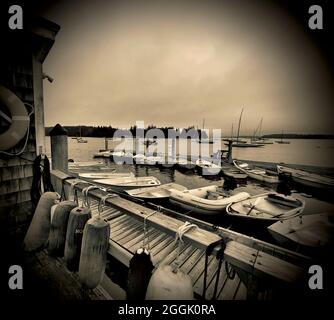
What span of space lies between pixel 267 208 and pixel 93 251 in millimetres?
9800

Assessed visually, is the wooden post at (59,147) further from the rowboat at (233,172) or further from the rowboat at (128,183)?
the rowboat at (233,172)

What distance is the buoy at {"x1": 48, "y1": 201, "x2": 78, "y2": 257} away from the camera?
290cm

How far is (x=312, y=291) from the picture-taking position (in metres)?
1.24

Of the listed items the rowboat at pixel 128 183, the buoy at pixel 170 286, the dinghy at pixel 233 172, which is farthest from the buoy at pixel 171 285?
the dinghy at pixel 233 172

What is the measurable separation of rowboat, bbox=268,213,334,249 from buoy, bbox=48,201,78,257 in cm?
731

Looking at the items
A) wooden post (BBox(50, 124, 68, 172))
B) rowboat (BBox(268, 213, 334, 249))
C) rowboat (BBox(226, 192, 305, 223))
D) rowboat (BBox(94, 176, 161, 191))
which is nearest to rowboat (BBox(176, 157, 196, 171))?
rowboat (BBox(94, 176, 161, 191))

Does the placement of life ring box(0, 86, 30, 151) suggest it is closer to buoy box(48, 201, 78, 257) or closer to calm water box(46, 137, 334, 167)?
buoy box(48, 201, 78, 257)

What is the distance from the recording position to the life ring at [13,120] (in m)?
3.73

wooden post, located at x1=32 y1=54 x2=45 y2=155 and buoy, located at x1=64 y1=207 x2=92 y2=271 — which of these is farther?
wooden post, located at x1=32 y1=54 x2=45 y2=155

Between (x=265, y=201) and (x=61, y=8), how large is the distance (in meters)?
11.9

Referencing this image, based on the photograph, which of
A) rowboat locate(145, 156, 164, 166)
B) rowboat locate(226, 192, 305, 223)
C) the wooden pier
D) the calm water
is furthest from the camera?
the calm water
